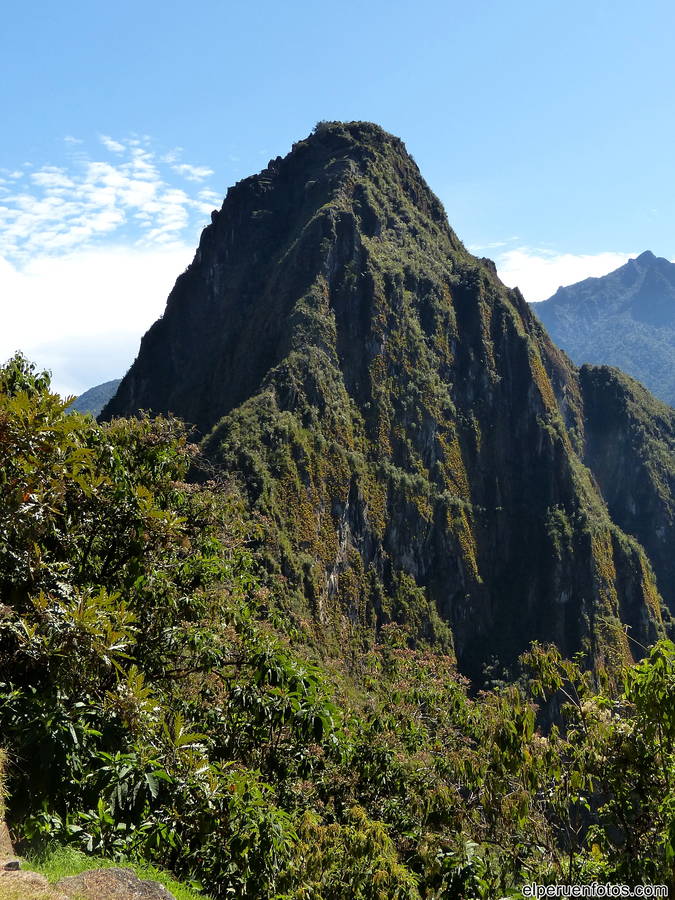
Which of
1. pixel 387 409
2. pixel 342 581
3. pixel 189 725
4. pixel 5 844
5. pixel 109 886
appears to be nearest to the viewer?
pixel 109 886

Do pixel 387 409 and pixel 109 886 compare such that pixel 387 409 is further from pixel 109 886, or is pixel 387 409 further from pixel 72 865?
pixel 109 886

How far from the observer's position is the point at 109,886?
6.07m

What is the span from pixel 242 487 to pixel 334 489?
23212mm

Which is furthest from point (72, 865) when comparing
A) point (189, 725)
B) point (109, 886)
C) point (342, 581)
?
point (342, 581)

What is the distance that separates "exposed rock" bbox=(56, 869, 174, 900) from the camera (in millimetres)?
5945

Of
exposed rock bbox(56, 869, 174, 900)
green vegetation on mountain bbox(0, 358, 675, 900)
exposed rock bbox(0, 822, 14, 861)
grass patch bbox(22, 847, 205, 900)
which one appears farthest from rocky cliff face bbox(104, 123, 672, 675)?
exposed rock bbox(56, 869, 174, 900)

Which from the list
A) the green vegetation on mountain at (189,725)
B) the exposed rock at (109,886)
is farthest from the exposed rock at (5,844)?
the exposed rock at (109,886)

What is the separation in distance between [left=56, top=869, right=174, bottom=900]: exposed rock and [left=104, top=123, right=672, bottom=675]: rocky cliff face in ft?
218

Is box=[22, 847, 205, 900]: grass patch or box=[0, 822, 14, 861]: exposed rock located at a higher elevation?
box=[0, 822, 14, 861]: exposed rock

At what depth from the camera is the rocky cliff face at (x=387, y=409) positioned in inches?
3529

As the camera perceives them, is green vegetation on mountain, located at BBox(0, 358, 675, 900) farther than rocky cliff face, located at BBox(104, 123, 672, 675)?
No

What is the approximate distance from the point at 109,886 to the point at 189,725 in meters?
3.59

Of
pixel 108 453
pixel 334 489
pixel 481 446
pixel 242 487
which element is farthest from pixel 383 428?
pixel 108 453

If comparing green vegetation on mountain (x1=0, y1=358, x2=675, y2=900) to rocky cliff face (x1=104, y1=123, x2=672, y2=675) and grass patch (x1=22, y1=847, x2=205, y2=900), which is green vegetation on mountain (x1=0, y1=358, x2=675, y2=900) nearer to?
grass patch (x1=22, y1=847, x2=205, y2=900)
